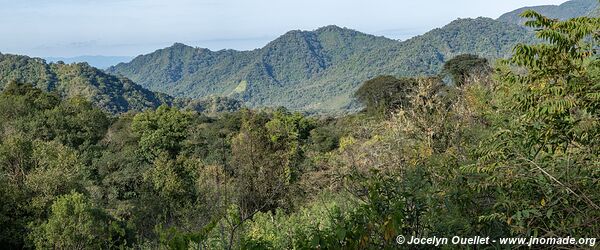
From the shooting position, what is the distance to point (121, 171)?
24047 mm

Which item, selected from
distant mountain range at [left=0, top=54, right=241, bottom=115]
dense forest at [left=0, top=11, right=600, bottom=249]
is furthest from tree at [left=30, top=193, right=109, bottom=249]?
distant mountain range at [left=0, top=54, right=241, bottom=115]

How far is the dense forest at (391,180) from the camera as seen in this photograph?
239cm

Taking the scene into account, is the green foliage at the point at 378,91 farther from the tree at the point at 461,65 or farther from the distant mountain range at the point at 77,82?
the distant mountain range at the point at 77,82

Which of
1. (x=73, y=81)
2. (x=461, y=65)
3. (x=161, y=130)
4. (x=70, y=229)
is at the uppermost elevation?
(x=461, y=65)

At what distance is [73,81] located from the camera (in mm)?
88438

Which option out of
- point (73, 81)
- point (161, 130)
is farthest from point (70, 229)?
point (73, 81)

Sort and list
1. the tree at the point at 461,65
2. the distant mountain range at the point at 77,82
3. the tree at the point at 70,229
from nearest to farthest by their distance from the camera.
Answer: the tree at the point at 70,229 < the tree at the point at 461,65 < the distant mountain range at the point at 77,82

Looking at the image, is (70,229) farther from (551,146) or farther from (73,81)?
(73,81)

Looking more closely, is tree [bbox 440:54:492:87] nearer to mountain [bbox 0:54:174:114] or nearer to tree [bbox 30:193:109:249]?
tree [bbox 30:193:109:249]

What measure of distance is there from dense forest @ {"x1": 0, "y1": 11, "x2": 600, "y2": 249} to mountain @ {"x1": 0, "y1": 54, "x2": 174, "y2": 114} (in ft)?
195

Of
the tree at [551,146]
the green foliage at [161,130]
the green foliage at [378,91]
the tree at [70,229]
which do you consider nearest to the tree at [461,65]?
the green foliage at [378,91]

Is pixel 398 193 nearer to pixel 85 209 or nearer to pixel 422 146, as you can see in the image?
pixel 422 146

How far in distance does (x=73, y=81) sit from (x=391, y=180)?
316 feet

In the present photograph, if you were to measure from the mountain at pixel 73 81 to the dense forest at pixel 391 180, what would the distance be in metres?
59.4
